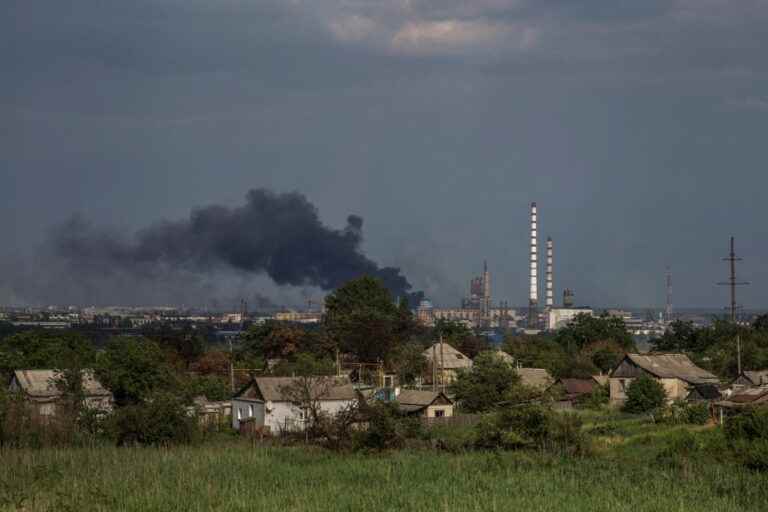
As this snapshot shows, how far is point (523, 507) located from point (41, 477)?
13958 millimetres

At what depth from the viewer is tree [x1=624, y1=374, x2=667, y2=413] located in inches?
2210

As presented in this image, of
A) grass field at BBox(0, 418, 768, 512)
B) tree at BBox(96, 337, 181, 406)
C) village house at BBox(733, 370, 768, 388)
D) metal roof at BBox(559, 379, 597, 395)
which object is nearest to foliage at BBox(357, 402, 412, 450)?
grass field at BBox(0, 418, 768, 512)

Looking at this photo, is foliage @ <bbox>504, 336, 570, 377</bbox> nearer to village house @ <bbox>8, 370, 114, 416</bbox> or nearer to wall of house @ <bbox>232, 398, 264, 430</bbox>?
wall of house @ <bbox>232, 398, 264, 430</bbox>

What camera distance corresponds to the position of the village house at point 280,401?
48.3 meters

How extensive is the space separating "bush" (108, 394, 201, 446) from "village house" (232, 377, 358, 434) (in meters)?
6.79

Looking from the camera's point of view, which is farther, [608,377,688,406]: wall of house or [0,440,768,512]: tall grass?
[608,377,688,406]: wall of house

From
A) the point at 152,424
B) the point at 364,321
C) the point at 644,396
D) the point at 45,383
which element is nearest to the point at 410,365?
the point at 364,321

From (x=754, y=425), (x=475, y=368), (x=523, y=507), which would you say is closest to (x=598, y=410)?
(x=475, y=368)

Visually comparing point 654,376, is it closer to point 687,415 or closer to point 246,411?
point 687,415

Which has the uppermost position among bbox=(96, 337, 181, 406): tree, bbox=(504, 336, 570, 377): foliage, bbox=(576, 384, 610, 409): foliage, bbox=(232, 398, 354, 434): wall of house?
bbox=(96, 337, 181, 406): tree

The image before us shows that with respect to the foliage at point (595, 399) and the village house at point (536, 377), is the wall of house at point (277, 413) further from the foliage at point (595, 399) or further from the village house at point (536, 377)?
the village house at point (536, 377)

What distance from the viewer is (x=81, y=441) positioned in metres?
41.1

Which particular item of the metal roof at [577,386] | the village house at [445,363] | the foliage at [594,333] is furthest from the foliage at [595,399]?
the foliage at [594,333]

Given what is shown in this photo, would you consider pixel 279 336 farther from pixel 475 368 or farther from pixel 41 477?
pixel 41 477
